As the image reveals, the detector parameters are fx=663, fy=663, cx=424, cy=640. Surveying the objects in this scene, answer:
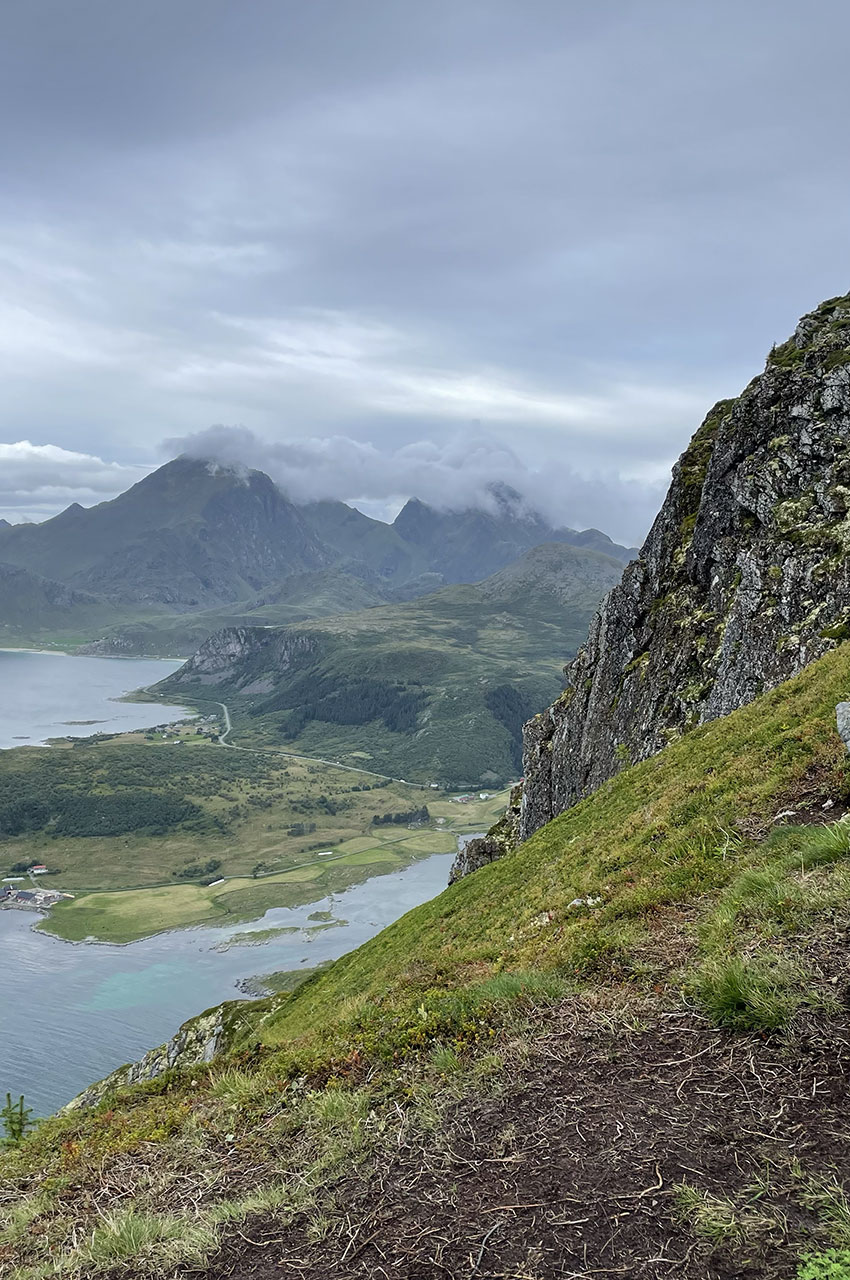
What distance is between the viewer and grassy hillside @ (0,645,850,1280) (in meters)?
6.33

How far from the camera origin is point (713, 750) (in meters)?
22.4

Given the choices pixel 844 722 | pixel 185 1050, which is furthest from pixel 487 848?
pixel 844 722

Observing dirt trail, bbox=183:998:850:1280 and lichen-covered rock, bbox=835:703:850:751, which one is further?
lichen-covered rock, bbox=835:703:850:751

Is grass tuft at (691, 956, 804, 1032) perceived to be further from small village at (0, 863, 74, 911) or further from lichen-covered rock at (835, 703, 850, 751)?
small village at (0, 863, 74, 911)

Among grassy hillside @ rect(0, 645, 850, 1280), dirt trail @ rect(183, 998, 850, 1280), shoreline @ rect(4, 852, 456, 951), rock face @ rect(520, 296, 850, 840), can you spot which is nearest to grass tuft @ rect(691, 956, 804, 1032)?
grassy hillside @ rect(0, 645, 850, 1280)

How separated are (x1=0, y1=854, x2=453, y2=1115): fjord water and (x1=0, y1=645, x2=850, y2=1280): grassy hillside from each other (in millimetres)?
109888

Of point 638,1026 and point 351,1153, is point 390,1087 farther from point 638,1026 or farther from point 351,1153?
point 638,1026

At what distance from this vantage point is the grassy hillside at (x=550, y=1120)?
6.33 metres

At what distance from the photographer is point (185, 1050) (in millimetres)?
35219

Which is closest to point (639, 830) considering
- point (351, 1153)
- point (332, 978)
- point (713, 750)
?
point (713, 750)

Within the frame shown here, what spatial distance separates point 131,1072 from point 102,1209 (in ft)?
115

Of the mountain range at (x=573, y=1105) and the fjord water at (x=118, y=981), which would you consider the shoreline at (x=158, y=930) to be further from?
the mountain range at (x=573, y=1105)

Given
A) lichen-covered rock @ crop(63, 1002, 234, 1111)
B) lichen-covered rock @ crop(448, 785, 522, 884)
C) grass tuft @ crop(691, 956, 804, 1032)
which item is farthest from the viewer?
lichen-covered rock @ crop(448, 785, 522, 884)

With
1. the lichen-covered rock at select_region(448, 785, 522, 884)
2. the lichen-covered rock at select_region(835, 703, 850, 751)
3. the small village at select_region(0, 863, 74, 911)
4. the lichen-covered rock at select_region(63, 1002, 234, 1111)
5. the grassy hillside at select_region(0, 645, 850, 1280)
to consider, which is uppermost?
the lichen-covered rock at select_region(835, 703, 850, 751)
